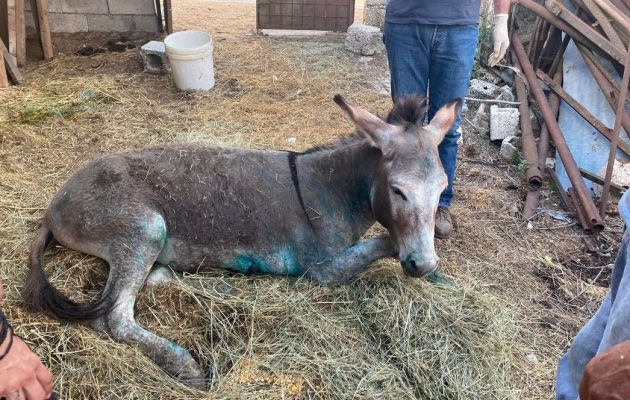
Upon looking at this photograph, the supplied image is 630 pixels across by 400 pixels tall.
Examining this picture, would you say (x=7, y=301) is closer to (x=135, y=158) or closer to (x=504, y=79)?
(x=135, y=158)

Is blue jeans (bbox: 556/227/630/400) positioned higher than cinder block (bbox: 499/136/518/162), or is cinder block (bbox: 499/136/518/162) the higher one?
blue jeans (bbox: 556/227/630/400)

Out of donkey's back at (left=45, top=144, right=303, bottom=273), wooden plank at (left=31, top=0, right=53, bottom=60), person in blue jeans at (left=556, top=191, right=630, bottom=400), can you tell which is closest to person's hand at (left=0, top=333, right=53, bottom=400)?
person in blue jeans at (left=556, top=191, right=630, bottom=400)

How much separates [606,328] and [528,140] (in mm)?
4750

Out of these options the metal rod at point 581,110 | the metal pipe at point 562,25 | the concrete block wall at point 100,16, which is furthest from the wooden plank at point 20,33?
the metal rod at point 581,110

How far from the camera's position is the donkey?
2979 millimetres

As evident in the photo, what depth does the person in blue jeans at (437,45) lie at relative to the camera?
3758mm

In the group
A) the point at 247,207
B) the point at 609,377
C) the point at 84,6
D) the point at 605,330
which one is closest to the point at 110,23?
the point at 84,6

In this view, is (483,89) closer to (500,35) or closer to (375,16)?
(375,16)

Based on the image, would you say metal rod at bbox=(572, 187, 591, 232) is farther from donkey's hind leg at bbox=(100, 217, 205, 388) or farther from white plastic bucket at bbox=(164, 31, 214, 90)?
white plastic bucket at bbox=(164, 31, 214, 90)

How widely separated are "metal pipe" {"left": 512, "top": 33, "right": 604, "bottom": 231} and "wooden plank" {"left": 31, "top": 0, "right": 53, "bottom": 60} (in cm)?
656

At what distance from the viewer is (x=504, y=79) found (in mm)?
7324

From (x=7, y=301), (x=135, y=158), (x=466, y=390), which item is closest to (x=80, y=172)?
(x=135, y=158)

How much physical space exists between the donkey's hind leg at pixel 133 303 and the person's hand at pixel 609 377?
7.25 feet

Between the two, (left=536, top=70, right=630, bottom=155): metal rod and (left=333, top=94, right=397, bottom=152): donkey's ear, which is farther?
(left=536, top=70, right=630, bottom=155): metal rod
